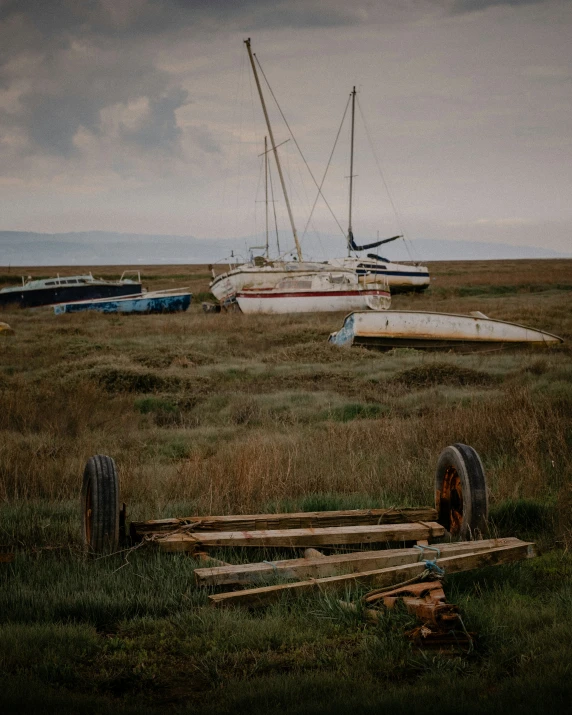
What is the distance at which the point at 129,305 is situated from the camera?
3086 centimetres

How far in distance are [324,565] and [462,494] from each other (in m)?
1.33

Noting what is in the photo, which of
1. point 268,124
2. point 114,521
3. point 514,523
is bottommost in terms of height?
point 514,523

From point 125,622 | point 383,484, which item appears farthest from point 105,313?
point 125,622

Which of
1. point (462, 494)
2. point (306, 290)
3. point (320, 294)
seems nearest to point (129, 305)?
point (306, 290)

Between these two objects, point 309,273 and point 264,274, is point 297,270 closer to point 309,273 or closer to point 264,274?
point 264,274

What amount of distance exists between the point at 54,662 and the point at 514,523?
145 inches

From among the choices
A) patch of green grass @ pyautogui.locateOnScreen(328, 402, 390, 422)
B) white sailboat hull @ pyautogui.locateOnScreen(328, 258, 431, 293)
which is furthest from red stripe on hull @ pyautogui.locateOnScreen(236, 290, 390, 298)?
patch of green grass @ pyautogui.locateOnScreen(328, 402, 390, 422)

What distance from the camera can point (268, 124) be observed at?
29516 millimetres

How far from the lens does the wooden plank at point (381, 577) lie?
3898mm

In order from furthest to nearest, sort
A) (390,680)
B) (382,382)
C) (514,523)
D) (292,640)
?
(382,382)
(514,523)
(292,640)
(390,680)

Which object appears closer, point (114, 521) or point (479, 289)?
point (114, 521)

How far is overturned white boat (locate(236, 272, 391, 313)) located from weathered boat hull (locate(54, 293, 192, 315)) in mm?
3584

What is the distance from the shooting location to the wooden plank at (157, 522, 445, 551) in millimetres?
4586

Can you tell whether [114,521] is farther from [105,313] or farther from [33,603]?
[105,313]
